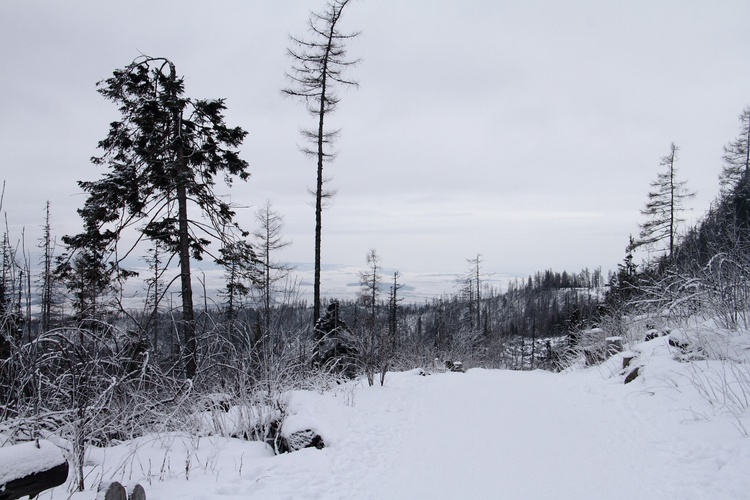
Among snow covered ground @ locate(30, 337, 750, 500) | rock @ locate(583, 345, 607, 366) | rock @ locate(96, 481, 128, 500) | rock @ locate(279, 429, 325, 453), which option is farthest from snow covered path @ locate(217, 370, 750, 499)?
rock @ locate(583, 345, 607, 366)

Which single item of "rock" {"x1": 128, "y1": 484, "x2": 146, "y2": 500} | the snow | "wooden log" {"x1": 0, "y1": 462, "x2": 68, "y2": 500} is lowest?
"rock" {"x1": 128, "y1": 484, "x2": 146, "y2": 500}

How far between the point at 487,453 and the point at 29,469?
415 cm

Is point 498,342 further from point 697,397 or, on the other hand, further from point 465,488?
point 465,488

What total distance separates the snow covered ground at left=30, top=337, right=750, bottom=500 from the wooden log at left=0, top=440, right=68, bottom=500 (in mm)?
836

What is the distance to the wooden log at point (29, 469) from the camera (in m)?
2.02

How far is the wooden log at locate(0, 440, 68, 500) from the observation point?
2.02m

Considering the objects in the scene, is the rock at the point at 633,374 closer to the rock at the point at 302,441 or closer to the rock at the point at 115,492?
the rock at the point at 302,441

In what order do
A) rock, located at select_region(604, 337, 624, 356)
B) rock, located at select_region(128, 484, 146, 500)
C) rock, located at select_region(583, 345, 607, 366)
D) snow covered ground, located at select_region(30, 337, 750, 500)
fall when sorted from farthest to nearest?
rock, located at select_region(583, 345, 607, 366)
rock, located at select_region(604, 337, 624, 356)
snow covered ground, located at select_region(30, 337, 750, 500)
rock, located at select_region(128, 484, 146, 500)

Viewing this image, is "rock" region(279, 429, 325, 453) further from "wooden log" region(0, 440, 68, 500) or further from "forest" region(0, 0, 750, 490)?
"wooden log" region(0, 440, 68, 500)

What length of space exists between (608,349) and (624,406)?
5532 millimetres

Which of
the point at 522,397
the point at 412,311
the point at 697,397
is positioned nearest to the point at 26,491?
the point at 697,397

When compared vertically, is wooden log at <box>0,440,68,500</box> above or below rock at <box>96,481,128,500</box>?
above

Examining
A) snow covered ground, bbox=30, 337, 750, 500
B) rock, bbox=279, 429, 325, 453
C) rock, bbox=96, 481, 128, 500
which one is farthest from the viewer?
rock, bbox=279, 429, 325, 453

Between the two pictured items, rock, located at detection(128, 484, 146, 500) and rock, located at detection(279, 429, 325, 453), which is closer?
rock, located at detection(128, 484, 146, 500)
